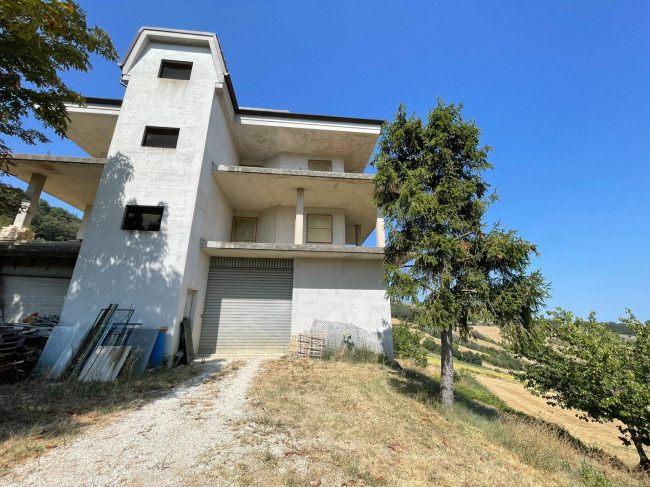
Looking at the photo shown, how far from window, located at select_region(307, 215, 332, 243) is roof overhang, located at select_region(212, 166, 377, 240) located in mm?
825

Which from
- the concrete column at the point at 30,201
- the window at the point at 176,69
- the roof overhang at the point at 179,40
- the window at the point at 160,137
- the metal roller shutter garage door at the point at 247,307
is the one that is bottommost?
the metal roller shutter garage door at the point at 247,307

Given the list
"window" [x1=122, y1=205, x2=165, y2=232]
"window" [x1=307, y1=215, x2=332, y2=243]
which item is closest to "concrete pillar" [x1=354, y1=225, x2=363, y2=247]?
"window" [x1=307, y1=215, x2=332, y2=243]

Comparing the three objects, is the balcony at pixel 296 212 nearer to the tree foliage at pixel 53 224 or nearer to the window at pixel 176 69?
the window at pixel 176 69

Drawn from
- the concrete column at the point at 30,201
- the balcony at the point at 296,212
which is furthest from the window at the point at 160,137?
the concrete column at the point at 30,201

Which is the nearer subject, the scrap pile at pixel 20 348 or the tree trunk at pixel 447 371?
the scrap pile at pixel 20 348

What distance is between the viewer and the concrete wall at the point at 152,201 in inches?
379

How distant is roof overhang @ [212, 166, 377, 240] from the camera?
501 inches

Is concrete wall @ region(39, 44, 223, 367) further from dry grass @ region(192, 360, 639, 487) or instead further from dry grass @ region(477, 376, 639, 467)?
dry grass @ region(477, 376, 639, 467)

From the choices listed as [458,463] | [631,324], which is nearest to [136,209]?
[458,463]

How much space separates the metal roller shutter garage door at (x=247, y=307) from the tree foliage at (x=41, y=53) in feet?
26.3

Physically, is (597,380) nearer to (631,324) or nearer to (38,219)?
(631,324)

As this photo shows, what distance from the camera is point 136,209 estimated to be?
10.6m

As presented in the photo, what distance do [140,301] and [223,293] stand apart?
387cm

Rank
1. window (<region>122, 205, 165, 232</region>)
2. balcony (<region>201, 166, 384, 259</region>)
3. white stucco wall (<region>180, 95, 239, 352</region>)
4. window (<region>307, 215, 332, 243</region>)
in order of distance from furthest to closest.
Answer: window (<region>307, 215, 332, 243</region>) < balcony (<region>201, 166, 384, 259</region>) < white stucco wall (<region>180, 95, 239, 352</region>) < window (<region>122, 205, 165, 232</region>)
